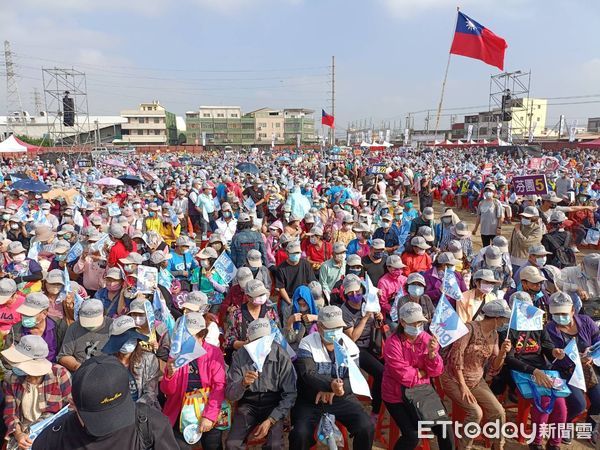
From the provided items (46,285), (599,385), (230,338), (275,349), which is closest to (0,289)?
(46,285)

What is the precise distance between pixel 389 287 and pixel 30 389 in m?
3.70

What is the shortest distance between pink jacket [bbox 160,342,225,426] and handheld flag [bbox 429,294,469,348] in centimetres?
185

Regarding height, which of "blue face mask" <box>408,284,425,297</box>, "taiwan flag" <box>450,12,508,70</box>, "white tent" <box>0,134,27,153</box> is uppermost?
"taiwan flag" <box>450,12,508,70</box>

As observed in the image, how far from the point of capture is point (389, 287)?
5.27 meters

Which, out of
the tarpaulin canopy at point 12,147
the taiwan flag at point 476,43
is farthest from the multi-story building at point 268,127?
the taiwan flag at point 476,43

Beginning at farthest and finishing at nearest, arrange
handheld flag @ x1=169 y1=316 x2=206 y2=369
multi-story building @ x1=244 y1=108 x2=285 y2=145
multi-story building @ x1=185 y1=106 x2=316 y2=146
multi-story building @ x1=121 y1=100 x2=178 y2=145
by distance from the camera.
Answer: multi-story building @ x1=244 y1=108 x2=285 y2=145
multi-story building @ x1=185 y1=106 x2=316 y2=146
multi-story building @ x1=121 y1=100 x2=178 y2=145
handheld flag @ x1=169 y1=316 x2=206 y2=369

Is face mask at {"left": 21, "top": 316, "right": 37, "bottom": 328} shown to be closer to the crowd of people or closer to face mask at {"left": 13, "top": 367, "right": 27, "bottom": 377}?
the crowd of people

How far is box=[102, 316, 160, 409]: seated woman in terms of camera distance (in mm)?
3391

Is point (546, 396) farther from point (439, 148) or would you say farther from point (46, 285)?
point (439, 148)

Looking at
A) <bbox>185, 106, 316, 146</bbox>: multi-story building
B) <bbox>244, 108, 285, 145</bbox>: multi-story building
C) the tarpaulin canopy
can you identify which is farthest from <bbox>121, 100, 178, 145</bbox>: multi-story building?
the tarpaulin canopy

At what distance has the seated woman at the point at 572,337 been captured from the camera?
386 centimetres

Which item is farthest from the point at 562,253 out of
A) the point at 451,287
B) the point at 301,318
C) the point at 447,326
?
the point at 301,318

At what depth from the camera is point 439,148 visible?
4881cm

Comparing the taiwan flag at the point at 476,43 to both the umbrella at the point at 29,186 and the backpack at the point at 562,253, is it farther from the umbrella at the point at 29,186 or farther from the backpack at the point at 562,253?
the umbrella at the point at 29,186
